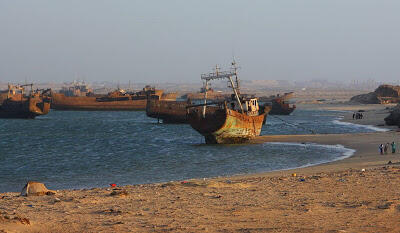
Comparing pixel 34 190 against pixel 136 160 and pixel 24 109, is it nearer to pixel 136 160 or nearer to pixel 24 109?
pixel 136 160

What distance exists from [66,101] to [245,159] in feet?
289

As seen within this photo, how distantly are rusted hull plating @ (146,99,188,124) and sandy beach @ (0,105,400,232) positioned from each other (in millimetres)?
49029

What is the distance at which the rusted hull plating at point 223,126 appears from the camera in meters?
35.3

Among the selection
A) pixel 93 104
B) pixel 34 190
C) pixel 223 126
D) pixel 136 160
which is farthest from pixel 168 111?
pixel 34 190

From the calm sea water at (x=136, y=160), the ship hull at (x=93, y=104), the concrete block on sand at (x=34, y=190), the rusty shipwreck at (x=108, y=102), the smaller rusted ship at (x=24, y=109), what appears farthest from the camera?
the rusty shipwreck at (x=108, y=102)

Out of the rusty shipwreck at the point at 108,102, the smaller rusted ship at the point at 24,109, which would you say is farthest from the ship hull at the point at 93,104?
the smaller rusted ship at the point at 24,109

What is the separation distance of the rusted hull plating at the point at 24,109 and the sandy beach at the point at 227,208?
68.0m

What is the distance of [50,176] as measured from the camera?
78.5 feet

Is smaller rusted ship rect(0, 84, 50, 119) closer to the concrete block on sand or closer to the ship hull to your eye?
the ship hull

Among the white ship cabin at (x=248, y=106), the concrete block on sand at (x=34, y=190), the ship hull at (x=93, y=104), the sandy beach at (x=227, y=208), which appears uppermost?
the white ship cabin at (x=248, y=106)

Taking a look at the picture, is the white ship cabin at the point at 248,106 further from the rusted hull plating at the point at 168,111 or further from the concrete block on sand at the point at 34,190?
the concrete block on sand at the point at 34,190

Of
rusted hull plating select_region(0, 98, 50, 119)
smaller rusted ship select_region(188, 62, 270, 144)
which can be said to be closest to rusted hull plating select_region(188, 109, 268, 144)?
smaller rusted ship select_region(188, 62, 270, 144)

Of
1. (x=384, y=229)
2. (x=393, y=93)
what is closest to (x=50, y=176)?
(x=384, y=229)

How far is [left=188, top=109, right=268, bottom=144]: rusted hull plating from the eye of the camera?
35.3m
